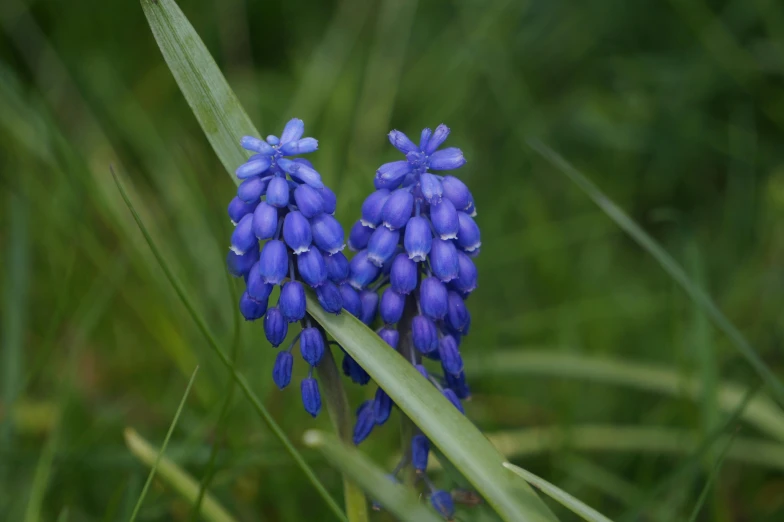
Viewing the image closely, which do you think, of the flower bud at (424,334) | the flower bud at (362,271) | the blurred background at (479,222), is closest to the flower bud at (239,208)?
the flower bud at (362,271)

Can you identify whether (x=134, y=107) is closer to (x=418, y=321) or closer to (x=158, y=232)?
(x=158, y=232)

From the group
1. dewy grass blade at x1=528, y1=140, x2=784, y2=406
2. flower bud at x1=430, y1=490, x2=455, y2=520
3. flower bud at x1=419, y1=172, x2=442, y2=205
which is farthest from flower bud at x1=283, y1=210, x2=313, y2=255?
dewy grass blade at x1=528, y1=140, x2=784, y2=406

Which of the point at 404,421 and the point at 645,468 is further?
the point at 645,468

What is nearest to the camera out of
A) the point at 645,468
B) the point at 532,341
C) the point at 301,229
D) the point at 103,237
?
the point at 301,229

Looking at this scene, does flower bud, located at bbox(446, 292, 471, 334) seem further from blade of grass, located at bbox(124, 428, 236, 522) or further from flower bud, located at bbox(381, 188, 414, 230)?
blade of grass, located at bbox(124, 428, 236, 522)

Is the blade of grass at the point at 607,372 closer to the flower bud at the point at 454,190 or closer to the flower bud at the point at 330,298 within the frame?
the flower bud at the point at 454,190

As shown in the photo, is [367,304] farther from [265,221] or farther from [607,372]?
[607,372]

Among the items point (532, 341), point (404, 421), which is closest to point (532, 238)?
point (532, 341)
